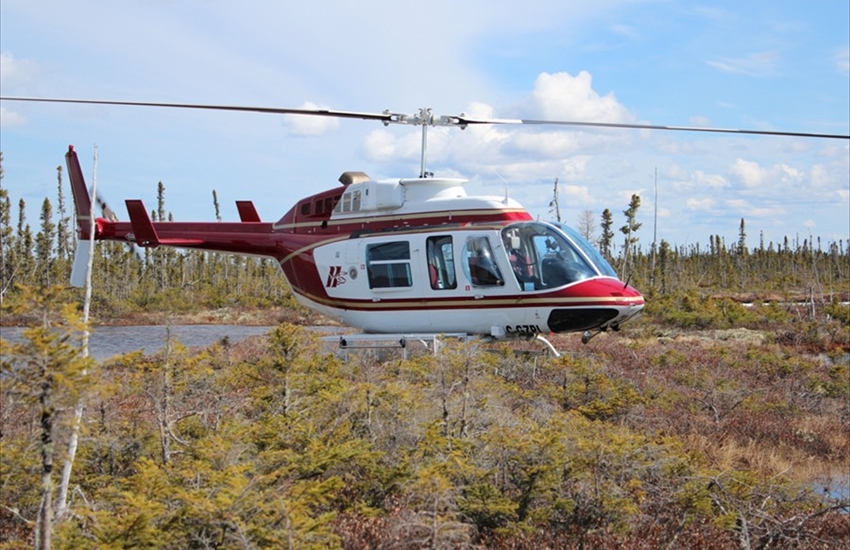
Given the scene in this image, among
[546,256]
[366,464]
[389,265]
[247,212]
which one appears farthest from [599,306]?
[247,212]

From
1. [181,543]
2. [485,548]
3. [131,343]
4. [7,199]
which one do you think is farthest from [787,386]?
[7,199]

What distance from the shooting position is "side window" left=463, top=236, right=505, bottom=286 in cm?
1258

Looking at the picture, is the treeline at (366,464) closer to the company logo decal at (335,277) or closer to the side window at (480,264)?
the side window at (480,264)

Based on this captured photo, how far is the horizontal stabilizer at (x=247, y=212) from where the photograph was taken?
17.2 meters

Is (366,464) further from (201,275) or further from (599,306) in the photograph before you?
(201,275)

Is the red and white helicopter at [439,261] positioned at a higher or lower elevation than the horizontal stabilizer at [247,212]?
lower

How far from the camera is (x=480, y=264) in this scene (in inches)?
499

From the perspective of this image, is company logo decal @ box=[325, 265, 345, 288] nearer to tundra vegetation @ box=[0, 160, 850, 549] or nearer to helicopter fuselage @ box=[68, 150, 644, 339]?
helicopter fuselage @ box=[68, 150, 644, 339]

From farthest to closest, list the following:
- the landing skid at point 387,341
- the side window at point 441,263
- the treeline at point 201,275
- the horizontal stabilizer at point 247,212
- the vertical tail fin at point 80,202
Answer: the treeline at point 201,275 < the horizontal stabilizer at point 247,212 < the vertical tail fin at point 80,202 < the landing skid at point 387,341 < the side window at point 441,263

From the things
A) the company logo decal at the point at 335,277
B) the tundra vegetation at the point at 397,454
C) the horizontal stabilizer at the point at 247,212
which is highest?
the horizontal stabilizer at the point at 247,212

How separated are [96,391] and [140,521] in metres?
0.94

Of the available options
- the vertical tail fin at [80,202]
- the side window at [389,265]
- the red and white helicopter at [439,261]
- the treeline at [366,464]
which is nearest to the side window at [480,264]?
the red and white helicopter at [439,261]

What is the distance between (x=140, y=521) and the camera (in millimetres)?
5059

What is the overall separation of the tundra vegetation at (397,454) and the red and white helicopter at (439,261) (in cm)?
95
